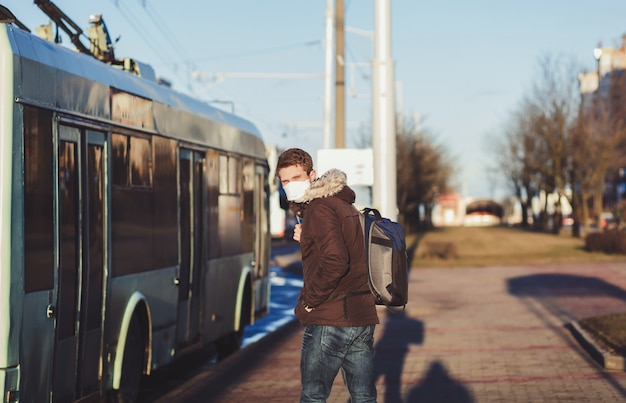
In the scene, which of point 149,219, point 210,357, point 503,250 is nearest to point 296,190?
point 149,219

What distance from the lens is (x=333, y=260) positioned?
6152mm

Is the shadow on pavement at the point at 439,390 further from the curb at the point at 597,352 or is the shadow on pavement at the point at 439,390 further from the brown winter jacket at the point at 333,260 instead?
the brown winter jacket at the point at 333,260

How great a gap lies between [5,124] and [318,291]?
2364 mm

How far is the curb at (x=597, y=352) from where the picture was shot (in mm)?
12266

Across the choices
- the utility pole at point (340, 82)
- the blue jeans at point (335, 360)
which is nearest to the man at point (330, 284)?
the blue jeans at point (335, 360)

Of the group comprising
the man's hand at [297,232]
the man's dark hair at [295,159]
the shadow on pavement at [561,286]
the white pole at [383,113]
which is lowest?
the shadow on pavement at [561,286]

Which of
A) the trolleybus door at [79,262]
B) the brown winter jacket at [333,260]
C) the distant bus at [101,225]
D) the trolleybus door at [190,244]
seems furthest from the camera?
the trolleybus door at [190,244]

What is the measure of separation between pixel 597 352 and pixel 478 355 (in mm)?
1399

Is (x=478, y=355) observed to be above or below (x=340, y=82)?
below

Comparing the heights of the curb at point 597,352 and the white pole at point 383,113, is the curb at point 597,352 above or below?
below

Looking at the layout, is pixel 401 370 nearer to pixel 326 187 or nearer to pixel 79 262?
pixel 79 262

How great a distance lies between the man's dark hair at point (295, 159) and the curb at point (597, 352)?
6.75m

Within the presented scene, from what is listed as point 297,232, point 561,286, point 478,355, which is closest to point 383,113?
point 478,355

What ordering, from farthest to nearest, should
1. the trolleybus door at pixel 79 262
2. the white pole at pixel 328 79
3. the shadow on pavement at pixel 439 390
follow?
the white pole at pixel 328 79, the shadow on pavement at pixel 439 390, the trolleybus door at pixel 79 262
